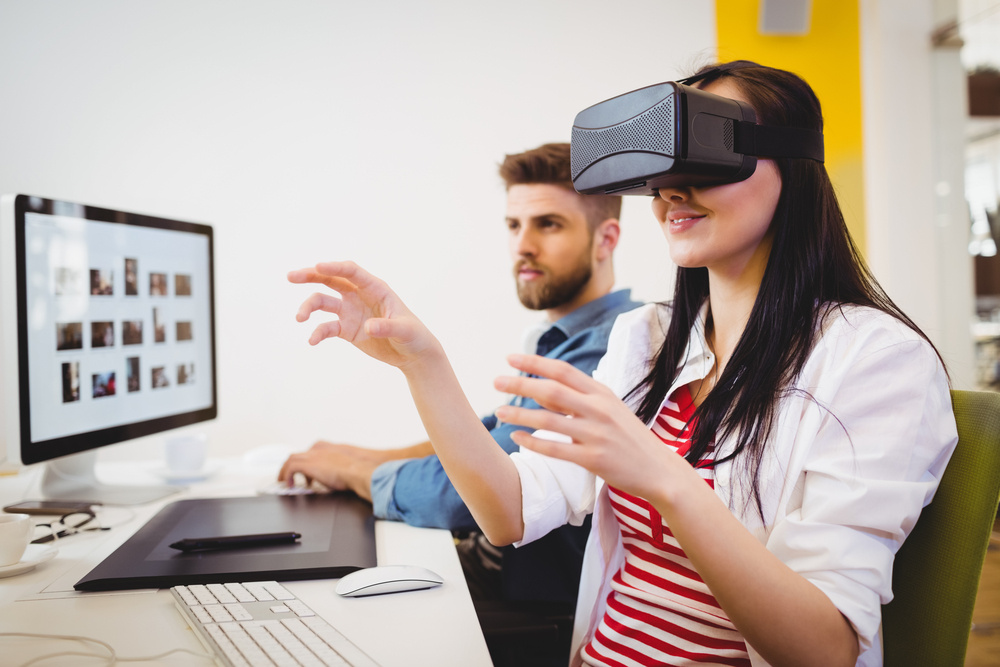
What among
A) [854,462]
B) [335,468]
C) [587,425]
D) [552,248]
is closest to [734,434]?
[854,462]

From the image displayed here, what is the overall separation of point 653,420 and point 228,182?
2304 millimetres

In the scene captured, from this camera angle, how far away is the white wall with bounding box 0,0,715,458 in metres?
2.66

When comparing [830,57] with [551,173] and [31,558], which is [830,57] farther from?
[31,558]

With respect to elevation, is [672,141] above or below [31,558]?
above

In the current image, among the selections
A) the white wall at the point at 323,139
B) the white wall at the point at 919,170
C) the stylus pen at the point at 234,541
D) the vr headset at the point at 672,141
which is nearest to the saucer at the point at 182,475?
the stylus pen at the point at 234,541

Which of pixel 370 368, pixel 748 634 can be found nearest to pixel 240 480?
pixel 748 634

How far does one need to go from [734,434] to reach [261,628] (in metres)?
0.58

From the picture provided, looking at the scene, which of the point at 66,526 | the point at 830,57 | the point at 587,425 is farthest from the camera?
the point at 830,57

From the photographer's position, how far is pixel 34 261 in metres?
1.15

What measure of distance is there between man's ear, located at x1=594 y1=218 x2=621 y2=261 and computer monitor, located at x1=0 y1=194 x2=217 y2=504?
902 millimetres

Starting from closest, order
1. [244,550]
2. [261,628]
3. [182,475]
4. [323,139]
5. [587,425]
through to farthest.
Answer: [587,425] → [261,628] → [244,550] → [182,475] → [323,139]

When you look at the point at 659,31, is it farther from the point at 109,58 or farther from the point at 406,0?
the point at 109,58

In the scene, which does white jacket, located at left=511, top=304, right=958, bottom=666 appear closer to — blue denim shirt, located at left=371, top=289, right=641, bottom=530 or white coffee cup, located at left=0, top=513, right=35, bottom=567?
blue denim shirt, located at left=371, top=289, right=641, bottom=530

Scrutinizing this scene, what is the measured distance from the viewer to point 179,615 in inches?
30.4
